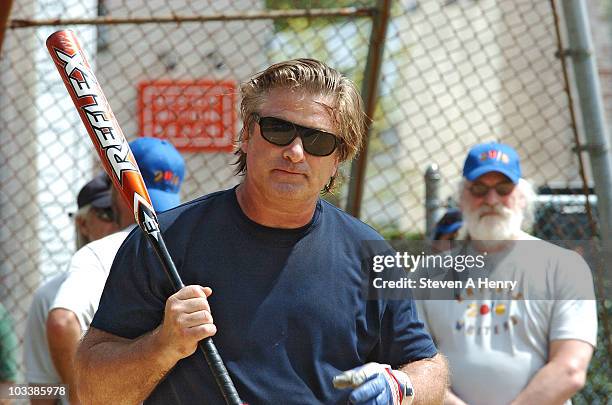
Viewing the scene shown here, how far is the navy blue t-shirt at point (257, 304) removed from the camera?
242 cm

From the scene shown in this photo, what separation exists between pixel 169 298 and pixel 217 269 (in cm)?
18

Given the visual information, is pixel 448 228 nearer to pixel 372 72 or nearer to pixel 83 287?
pixel 372 72

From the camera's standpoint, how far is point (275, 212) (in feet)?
8.32

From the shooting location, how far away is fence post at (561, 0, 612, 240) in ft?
14.1

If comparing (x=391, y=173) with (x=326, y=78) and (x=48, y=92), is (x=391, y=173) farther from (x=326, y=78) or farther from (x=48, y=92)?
(x=326, y=78)

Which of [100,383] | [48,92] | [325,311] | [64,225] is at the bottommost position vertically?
[100,383]

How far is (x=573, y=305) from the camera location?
12.7 feet

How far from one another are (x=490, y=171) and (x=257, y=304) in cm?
216

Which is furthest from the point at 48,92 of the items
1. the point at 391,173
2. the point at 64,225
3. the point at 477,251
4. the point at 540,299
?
the point at 391,173

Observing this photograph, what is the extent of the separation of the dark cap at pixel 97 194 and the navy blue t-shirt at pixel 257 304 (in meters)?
1.92

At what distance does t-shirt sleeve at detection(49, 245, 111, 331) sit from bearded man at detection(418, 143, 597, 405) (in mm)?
1365

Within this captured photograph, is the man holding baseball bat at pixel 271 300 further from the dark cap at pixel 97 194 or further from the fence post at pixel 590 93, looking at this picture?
the fence post at pixel 590 93

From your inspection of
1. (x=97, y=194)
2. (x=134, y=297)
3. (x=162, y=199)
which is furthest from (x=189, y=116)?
(x=134, y=297)

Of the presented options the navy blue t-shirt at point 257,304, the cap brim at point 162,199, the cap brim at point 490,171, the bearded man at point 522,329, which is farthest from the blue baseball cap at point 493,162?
the navy blue t-shirt at point 257,304
